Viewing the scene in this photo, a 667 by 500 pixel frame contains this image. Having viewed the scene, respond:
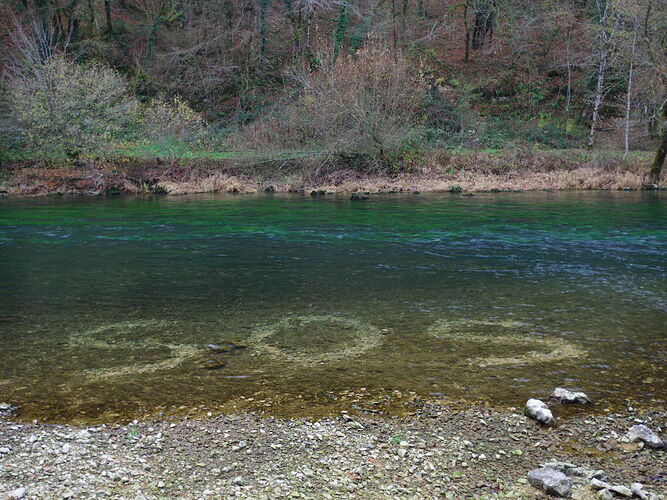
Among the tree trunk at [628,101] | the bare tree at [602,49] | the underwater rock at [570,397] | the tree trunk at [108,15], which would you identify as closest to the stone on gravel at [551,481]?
the underwater rock at [570,397]

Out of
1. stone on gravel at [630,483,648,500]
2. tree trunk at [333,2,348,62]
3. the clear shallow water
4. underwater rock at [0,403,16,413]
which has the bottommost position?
the clear shallow water

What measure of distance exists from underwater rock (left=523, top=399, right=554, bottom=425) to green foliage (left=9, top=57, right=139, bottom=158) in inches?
1301

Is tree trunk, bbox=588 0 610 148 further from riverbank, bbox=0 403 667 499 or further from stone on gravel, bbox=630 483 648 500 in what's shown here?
stone on gravel, bbox=630 483 648 500

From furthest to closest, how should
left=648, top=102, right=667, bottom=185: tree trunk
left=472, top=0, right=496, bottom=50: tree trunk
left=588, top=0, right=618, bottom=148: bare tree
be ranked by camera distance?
left=472, top=0, right=496, bottom=50: tree trunk
left=588, top=0, right=618, bottom=148: bare tree
left=648, top=102, right=667, bottom=185: tree trunk

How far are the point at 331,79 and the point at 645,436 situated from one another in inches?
1263

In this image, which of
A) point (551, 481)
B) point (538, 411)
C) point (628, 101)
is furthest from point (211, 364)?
point (628, 101)

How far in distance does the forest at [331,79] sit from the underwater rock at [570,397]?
96.8 ft

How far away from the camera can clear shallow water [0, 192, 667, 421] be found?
25.2 ft

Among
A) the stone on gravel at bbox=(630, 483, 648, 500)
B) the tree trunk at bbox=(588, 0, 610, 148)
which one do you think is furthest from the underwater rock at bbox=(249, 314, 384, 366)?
the tree trunk at bbox=(588, 0, 610, 148)

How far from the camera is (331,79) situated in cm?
3569

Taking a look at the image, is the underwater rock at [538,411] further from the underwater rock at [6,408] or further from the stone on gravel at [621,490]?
the underwater rock at [6,408]

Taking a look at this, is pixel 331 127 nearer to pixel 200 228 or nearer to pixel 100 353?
pixel 200 228

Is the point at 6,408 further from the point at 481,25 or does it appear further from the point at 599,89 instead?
the point at 481,25

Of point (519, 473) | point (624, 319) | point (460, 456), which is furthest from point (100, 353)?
point (624, 319)
